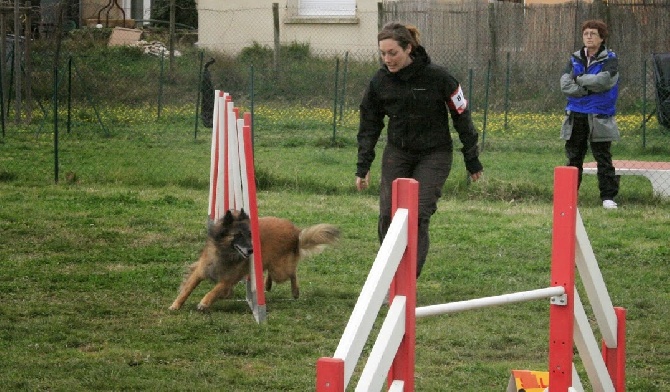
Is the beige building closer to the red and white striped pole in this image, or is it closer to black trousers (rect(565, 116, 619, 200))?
black trousers (rect(565, 116, 619, 200))

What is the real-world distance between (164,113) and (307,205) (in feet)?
21.0

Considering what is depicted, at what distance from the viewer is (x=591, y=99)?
10828 millimetres

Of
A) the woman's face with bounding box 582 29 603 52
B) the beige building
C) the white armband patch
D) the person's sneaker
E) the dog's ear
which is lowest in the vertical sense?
the person's sneaker

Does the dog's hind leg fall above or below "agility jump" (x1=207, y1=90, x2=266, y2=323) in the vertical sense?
below

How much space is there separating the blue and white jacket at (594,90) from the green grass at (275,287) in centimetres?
88

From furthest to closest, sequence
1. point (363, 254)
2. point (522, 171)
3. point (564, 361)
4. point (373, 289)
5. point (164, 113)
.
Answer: point (164, 113) < point (522, 171) < point (363, 254) < point (564, 361) < point (373, 289)

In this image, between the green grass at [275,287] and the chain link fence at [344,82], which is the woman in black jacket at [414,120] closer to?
the green grass at [275,287]

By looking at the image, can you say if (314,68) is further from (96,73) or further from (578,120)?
(578,120)

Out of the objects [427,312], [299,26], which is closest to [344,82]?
[299,26]

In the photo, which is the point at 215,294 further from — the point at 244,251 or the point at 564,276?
the point at 564,276

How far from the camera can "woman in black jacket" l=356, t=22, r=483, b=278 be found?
6.36 m

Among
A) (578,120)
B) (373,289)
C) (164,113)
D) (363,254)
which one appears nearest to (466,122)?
(363,254)

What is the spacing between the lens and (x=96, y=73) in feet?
61.9

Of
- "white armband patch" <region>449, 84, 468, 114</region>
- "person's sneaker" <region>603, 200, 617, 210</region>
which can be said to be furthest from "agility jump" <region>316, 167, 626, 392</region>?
"person's sneaker" <region>603, 200, 617, 210</region>
